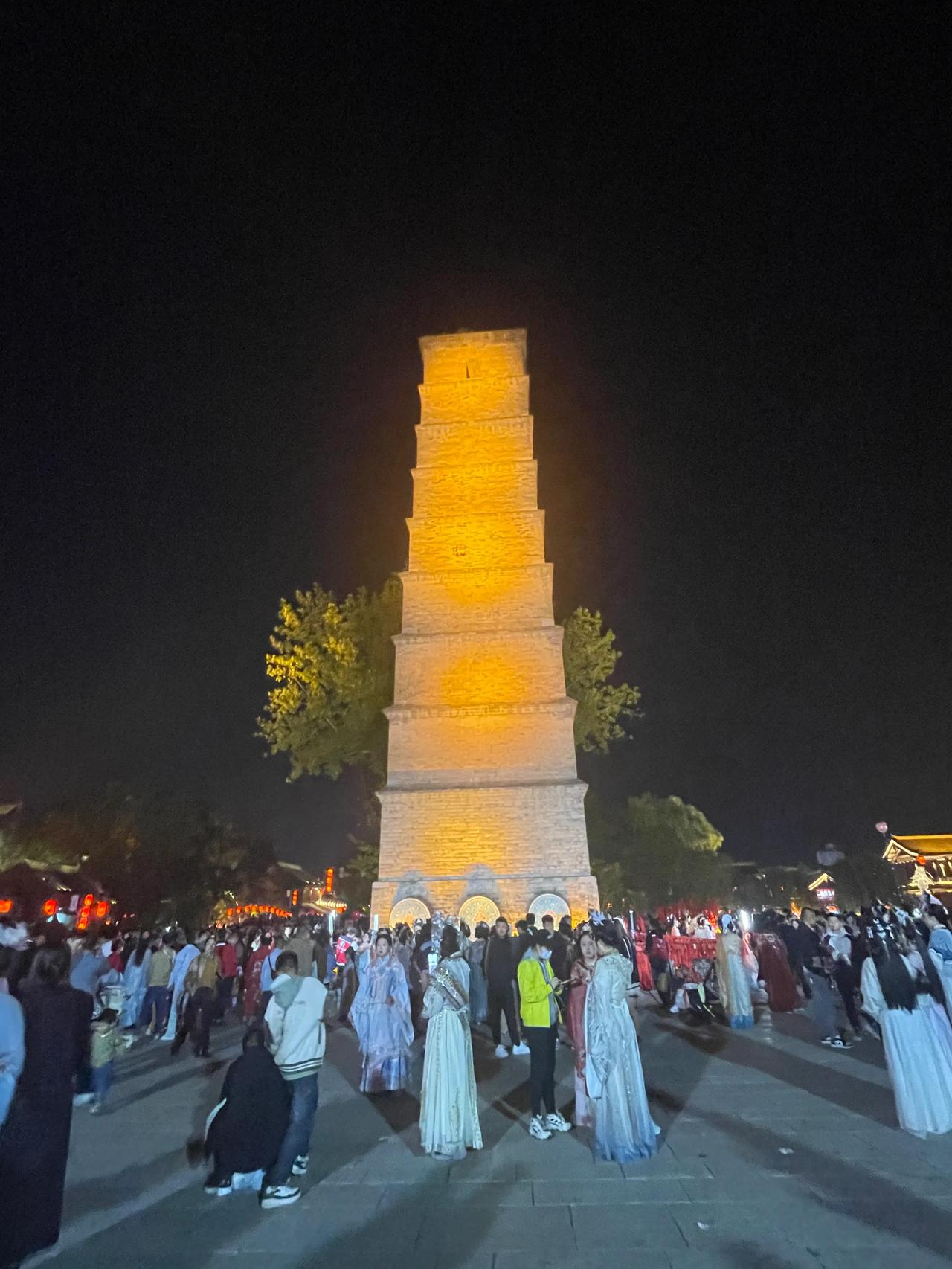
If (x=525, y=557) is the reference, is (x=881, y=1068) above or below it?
below

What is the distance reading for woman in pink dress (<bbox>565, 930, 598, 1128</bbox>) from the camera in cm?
580

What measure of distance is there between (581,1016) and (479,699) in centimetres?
1489

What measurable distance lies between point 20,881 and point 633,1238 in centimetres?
2959

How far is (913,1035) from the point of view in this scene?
5.83 m

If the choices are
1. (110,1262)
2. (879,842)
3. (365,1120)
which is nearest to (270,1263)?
(110,1262)

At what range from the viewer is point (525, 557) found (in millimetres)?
22828

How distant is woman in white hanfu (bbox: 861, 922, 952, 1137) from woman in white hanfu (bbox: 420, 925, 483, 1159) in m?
3.42

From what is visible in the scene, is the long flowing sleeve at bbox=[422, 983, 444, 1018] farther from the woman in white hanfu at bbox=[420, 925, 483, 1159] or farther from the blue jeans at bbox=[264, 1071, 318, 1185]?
the blue jeans at bbox=[264, 1071, 318, 1185]

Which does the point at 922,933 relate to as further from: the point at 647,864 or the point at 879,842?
the point at 879,842

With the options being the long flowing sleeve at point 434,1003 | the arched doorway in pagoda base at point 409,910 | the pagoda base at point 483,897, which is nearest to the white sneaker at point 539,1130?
the long flowing sleeve at point 434,1003

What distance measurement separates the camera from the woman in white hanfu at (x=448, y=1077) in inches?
214

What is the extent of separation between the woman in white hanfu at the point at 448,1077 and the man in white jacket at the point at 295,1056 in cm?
95

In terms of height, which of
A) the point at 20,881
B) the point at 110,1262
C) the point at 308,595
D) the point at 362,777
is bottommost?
the point at 110,1262

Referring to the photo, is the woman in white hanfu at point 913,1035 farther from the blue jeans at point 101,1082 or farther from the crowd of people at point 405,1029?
the blue jeans at point 101,1082
